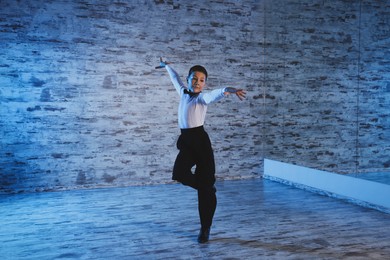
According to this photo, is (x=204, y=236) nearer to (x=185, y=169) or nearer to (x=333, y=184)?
(x=185, y=169)

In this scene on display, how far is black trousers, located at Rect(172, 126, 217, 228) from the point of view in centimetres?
346

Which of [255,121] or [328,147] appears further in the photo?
[255,121]

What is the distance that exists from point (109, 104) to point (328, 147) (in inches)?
147

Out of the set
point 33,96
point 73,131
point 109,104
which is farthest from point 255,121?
point 33,96

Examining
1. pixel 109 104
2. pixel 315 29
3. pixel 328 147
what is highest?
pixel 315 29

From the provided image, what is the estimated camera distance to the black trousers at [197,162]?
3457 millimetres

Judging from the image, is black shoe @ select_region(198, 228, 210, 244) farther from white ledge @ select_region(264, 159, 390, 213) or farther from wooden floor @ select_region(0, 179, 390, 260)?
white ledge @ select_region(264, 159, 390, 213)

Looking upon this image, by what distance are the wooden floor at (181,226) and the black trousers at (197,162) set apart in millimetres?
483

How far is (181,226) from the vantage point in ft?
13.3

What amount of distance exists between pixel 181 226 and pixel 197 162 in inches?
36.7

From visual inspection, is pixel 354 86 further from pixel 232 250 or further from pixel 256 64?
pixel 232 250

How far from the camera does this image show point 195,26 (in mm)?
6727

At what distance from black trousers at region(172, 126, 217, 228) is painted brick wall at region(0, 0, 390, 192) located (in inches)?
105

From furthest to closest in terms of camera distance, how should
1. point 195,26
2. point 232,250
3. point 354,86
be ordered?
1. point 195,26
2. point 354,86
3. point 232,250
